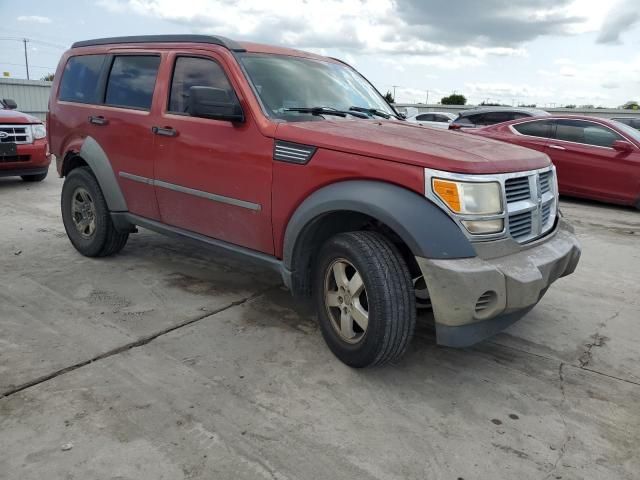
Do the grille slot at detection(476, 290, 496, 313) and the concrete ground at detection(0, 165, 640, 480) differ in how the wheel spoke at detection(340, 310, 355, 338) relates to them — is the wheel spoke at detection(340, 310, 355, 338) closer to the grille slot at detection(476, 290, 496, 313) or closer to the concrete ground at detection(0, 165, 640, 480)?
the concrete ground at detection(0, 165, 640, 480)

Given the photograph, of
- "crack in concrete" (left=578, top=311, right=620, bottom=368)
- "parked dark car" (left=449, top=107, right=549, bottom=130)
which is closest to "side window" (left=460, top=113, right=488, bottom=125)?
"parked dark car" (left=449, top=107, right=549, bottom=130)

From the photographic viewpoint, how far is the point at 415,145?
9.54ft

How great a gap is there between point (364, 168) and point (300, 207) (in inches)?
19.6

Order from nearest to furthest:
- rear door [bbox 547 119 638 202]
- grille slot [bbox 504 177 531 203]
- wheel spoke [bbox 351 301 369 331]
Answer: grille slot [bbox 504 177 531 203]
wheel spoke [bbox 351 301 369 331]
rear door [bbox 547 119 638 202]

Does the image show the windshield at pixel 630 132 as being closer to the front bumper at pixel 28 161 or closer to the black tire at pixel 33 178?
the front bumper at pixel 28 161

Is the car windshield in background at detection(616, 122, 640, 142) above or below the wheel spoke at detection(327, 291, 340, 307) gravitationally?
above

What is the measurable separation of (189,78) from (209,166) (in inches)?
29.8

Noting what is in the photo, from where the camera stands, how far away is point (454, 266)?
8.59 feet

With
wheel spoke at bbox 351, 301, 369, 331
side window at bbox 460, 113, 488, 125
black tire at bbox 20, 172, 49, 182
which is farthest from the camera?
side window at bbox 460, 113, 488, 125

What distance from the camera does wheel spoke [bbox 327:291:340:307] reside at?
313 cm

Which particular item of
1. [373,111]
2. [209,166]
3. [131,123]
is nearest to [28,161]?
[131,123]

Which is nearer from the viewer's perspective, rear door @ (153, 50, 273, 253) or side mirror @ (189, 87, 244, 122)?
side mirror @ (189, 87, 244, 122)

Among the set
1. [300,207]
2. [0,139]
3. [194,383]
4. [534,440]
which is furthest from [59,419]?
[0,139]

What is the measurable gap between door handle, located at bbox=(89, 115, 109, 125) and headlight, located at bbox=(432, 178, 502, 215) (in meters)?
3.09
